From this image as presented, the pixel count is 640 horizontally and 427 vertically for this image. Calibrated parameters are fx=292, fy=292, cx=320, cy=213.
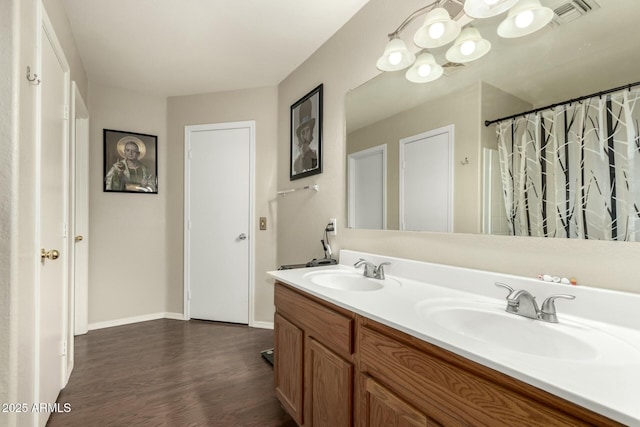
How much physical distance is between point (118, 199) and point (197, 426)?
7.88 feet

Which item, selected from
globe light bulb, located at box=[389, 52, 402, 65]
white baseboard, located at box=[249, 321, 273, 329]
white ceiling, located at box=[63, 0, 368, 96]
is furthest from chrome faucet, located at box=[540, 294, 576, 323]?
white baseboard, located at box=[249, 321, 273, 329]

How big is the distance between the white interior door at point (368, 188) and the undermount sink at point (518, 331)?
71 centimetres

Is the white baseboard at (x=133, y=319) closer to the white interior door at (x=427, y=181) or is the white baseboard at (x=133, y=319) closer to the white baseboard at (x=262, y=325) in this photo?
the white baseboard at (x=262, y=325)

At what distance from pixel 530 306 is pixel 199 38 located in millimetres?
2596

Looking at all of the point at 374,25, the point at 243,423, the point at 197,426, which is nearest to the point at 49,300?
the point at 197,426

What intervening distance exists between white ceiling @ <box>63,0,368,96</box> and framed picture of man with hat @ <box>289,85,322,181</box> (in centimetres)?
41

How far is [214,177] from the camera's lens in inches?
121

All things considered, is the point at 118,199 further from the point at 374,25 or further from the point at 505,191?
the point at 505,191

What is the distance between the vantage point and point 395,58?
4.94 ft

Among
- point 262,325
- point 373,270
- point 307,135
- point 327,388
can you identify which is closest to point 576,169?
point 373,270

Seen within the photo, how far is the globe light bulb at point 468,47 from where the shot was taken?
127cm

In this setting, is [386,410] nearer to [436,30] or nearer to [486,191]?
[486,191]

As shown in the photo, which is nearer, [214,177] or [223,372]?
[223,372]

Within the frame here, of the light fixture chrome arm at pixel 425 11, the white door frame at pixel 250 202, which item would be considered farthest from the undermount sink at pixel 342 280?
the white door frame at pixel 250 202
